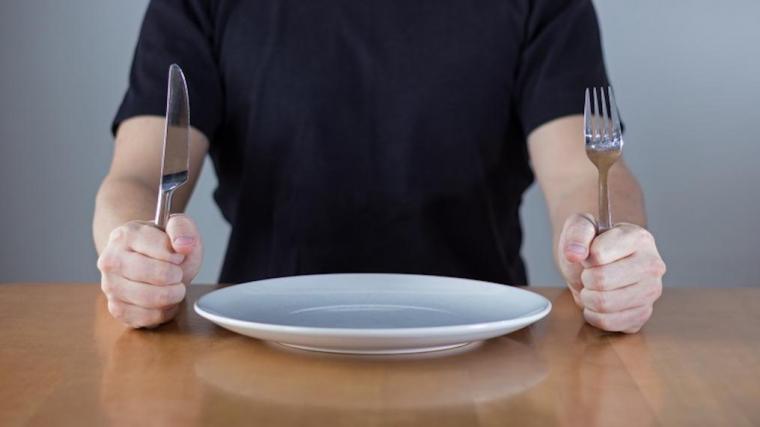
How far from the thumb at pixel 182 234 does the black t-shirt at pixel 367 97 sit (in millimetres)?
665

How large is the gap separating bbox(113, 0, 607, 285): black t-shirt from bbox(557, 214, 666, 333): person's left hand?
2.20ft

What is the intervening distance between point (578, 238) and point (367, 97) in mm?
743

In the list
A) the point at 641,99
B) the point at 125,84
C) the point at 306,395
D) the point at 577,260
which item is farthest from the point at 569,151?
the point at 125,84

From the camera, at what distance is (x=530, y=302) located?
38.0 inches

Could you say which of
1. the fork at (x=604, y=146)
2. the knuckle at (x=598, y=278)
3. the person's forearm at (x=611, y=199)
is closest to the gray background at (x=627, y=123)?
the person's forearm at (x=611, y=199)

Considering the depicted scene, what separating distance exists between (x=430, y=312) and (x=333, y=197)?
69cm

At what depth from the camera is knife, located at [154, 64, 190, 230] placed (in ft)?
3.23

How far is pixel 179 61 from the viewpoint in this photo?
161 centimetres

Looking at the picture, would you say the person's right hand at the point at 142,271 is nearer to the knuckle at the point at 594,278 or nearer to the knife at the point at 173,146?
the knife at the point at 173,146

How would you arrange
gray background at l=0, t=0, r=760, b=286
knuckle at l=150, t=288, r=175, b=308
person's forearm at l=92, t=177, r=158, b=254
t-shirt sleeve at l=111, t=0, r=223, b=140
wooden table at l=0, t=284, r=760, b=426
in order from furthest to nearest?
gray background at l=0, t=0, r=760, b=286 < t-shirt sleeve at l=111, t=0, r=223, b=140 < person's forearm at l=92, t=177, r=158, b=254 < knuckle at l=150, t=288, r=175, b=308 < wooden table at l=0, t=284, r=760, b=426

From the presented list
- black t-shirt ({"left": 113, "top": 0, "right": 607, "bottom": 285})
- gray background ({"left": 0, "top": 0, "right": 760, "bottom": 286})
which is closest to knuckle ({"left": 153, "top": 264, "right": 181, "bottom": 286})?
black t-shirt ({"left": 113, "top": 0, "right": 607, "bottom": 285})

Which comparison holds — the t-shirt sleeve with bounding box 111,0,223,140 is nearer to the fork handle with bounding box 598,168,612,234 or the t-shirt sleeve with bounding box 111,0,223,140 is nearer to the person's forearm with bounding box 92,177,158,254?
the person's forearm with bounding box 92,177,158,254

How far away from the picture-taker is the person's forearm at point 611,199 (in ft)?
4.31

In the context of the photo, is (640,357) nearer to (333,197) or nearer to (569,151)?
(569,151)
